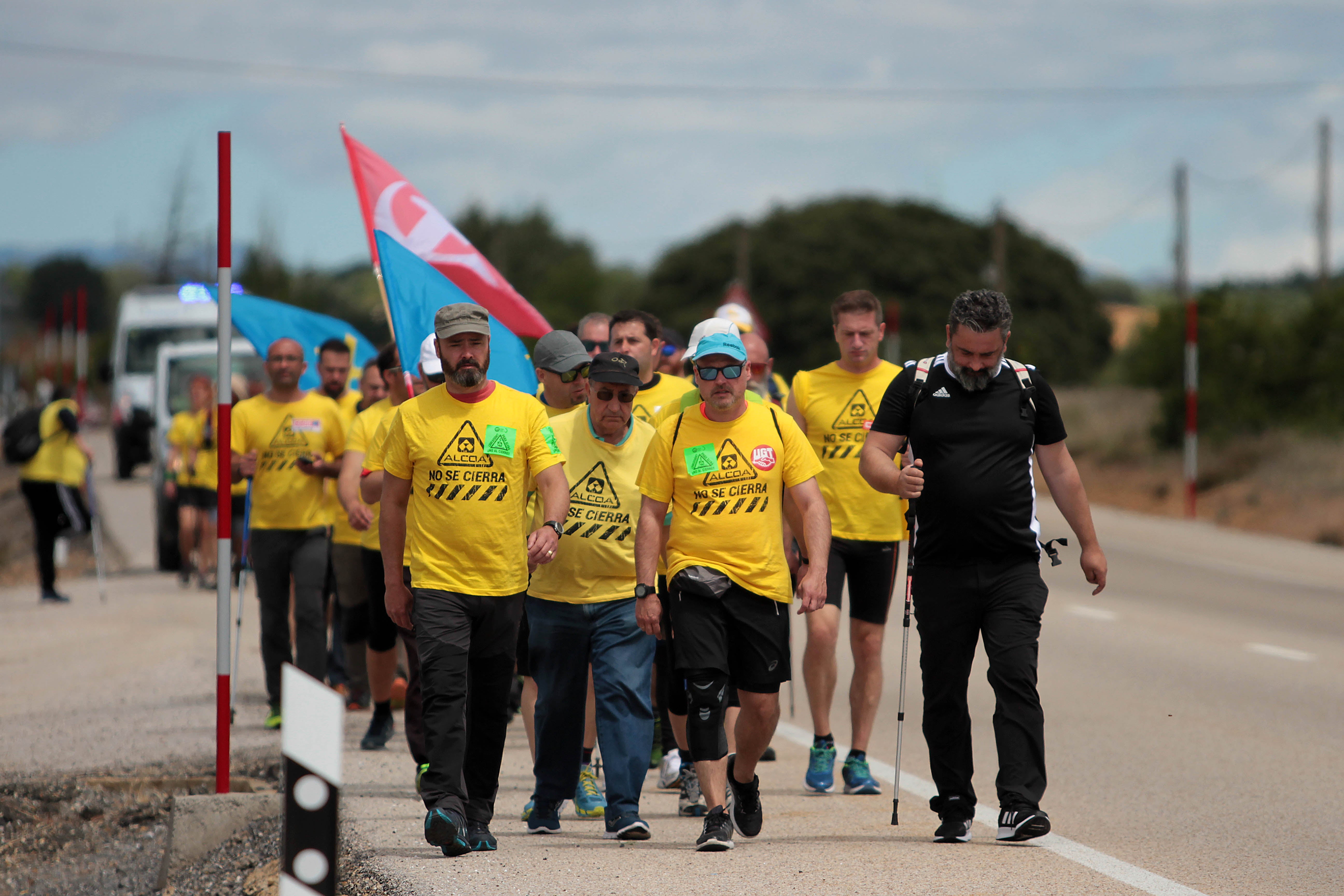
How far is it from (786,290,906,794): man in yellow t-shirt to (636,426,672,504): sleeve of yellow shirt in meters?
1.31

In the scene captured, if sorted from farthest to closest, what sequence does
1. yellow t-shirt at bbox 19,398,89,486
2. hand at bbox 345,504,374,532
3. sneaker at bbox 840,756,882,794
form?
yellow t-shirt at bbox 19,398,89,486
hand at bbox 345,504,374,532
sneaker at bbox 840,756,882,794

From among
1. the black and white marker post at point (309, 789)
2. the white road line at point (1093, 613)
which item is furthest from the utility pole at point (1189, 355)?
the black and white marker post at point (309, 789)

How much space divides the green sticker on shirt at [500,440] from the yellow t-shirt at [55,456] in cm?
1128

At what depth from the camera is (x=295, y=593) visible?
911cm

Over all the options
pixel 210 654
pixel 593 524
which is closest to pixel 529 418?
pixel 593 524

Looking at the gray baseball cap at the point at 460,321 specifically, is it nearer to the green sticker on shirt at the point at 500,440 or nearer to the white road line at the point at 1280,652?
the green sticker on shirt at the point at 500,440

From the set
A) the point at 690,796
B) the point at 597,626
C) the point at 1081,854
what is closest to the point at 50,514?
the point at 690,796

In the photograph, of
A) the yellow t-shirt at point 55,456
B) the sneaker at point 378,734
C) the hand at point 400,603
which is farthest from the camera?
the yellow t-shirt at point 55,456

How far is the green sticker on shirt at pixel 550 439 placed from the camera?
6062 mm

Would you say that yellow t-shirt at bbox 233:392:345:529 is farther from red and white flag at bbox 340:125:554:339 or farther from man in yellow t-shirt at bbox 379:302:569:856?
man in yellow t-shirt at bbox 379:302:569:856

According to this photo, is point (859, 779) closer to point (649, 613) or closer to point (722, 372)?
point (649, 613)

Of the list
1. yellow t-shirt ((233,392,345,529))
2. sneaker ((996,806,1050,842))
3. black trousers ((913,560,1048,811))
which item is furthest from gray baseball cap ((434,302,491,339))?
yellow t-shirt ((233,392,345,529))

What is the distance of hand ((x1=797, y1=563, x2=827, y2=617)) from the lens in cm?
598

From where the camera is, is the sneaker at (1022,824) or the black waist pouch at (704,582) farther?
the black waist pouch at (704,582)
